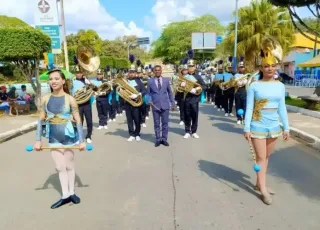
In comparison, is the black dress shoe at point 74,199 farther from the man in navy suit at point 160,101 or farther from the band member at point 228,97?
the band member at point 228,97

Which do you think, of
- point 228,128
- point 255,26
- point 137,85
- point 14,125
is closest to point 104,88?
point 137,85

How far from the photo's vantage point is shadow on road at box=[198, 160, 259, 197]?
491 cm

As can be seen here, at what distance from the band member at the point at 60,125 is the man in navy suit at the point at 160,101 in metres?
3.52

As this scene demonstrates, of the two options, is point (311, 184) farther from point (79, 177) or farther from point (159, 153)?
point (79, 177)

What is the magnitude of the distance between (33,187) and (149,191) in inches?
70.2

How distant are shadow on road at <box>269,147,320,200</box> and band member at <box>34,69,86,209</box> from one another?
316cm

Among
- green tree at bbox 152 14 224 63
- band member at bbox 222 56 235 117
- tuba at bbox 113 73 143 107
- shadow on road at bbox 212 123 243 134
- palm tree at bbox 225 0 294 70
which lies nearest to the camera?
tuba at bbox 113 73 143 107

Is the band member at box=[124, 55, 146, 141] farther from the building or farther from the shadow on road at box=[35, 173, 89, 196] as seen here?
the building

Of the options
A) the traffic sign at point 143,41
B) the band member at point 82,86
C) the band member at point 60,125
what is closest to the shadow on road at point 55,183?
the band member at point 60,125

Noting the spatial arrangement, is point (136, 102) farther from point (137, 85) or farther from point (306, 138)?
point (306, 138)

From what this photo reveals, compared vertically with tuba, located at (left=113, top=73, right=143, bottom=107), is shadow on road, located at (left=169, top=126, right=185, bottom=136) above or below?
below

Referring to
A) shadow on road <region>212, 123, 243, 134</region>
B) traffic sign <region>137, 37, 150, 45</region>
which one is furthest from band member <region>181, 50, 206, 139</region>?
traffic sign <region>137, 37, 150, 45</region>

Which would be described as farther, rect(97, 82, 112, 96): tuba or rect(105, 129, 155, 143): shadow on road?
rect(97, 82, 112, 96): tuba

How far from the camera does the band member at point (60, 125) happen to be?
4172mm
